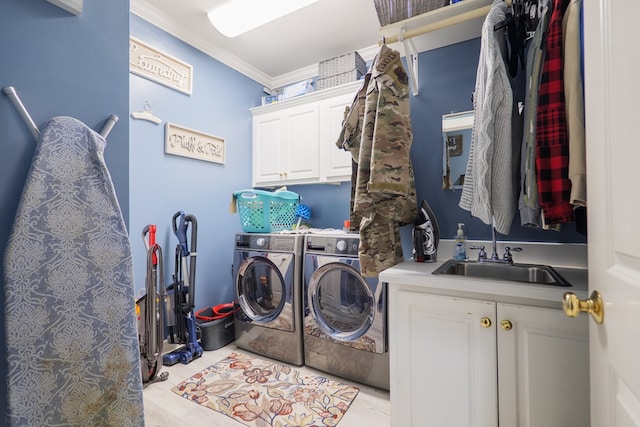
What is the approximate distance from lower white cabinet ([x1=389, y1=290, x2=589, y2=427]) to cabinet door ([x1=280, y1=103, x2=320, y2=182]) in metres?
1.65

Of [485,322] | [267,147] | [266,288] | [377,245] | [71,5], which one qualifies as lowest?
[266,288]

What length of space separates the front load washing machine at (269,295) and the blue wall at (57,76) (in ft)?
4.17

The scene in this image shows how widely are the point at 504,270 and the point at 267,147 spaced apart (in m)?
2.32

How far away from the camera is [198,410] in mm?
1603

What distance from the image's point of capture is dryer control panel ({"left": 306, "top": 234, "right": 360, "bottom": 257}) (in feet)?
6.13

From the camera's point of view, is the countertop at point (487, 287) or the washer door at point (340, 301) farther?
the washer door at point (340, 301)

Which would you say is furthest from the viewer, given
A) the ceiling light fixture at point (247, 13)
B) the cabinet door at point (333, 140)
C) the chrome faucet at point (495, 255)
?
the cabinet door at point (333, 140)

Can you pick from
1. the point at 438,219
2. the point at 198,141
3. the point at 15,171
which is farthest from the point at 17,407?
the point at 198,141

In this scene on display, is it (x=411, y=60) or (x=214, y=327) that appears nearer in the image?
(x=411, y=60)

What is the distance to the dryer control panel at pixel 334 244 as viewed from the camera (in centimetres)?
187

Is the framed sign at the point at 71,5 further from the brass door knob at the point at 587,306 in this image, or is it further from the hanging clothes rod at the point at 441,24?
the brass door knob at the point at 587,306

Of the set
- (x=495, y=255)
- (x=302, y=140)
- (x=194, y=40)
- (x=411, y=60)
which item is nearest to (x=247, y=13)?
(x=194, y=40)

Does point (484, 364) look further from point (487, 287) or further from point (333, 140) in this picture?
point (333, 140)

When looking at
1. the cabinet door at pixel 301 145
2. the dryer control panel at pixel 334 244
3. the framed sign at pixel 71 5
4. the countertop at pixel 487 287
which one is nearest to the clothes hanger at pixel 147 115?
the cabinet door at pixel 301 145
